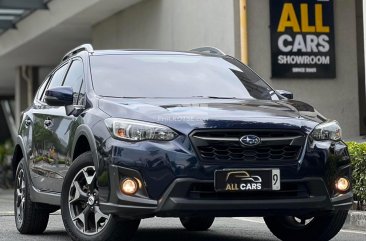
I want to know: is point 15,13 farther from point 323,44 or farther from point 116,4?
point 323,44

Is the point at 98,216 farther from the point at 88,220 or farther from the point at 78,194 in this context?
the point at 78,194

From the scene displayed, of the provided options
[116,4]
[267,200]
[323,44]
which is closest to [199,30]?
[323,44]

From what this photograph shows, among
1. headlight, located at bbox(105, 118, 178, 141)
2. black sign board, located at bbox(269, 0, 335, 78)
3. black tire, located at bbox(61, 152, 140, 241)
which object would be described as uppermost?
black sign board, located at bbox(269, 0, 335, 78)

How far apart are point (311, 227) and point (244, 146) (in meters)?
1.33

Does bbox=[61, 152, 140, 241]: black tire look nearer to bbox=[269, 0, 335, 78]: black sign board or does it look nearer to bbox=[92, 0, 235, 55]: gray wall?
bbox=[92, 0, 235, 55]: gray wall

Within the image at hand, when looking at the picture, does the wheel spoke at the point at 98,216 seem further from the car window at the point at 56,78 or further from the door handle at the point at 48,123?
the car window at the point at 56,78

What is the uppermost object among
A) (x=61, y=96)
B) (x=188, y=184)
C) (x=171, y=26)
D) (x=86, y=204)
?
(x=171, y=26)

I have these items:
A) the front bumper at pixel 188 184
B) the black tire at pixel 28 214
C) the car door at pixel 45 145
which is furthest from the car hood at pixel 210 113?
the black tire at pixel 28 214

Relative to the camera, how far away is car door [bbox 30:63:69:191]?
791 cm

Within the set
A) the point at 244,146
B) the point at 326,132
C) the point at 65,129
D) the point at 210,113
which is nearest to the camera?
the point at 244,146

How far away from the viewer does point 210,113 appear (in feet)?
21.5

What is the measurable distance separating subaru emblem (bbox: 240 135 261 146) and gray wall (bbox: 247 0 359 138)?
9.70 metres

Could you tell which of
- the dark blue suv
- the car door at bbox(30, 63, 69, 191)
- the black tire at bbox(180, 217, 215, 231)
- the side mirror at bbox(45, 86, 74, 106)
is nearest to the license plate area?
the dark blue suv

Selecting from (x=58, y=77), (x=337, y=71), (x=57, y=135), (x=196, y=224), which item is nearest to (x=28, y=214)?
(x=57, y=135)
